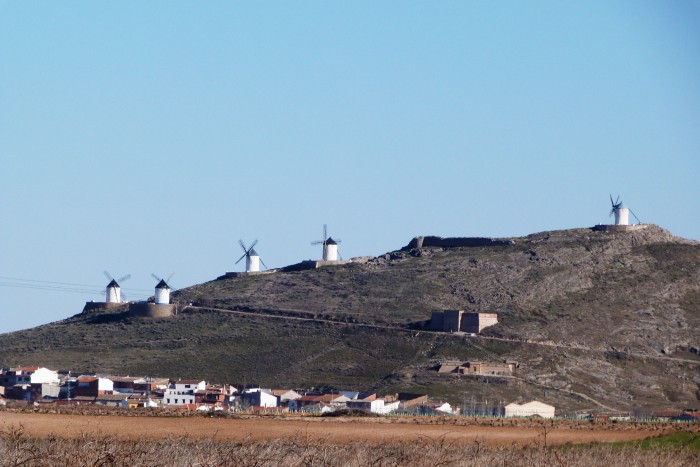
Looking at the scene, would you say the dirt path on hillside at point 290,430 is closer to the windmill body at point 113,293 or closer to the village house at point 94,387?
the village house at point 94,387

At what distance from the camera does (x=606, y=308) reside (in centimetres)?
8344

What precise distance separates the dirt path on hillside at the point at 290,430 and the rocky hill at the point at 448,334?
27.3m

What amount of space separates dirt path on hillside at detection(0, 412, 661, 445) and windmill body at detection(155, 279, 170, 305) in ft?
180

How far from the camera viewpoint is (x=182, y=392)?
6606cm

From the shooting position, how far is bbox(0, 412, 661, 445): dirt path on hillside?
29.8 m

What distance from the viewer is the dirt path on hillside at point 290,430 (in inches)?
1174

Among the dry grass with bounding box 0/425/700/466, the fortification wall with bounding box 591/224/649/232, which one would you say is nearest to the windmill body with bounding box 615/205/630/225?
the fortification wall with bounding box 591/224/649/232

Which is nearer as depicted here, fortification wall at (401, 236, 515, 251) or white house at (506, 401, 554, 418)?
white house at (506, 401, 554, 418)

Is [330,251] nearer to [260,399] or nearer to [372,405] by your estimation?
[260,399]

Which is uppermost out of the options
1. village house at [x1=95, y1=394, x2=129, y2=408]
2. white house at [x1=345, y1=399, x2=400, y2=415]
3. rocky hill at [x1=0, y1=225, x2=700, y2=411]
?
rocky hill at [x1=0, y1=225, x2=700, y2=411]

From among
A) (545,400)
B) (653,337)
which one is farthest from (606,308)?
(545,400)

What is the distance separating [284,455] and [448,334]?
197 ft

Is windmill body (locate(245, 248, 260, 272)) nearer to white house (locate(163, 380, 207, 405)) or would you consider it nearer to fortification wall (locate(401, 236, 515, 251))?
fortification wall (locate(401, 236, 515, 251))

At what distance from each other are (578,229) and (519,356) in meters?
27.0
